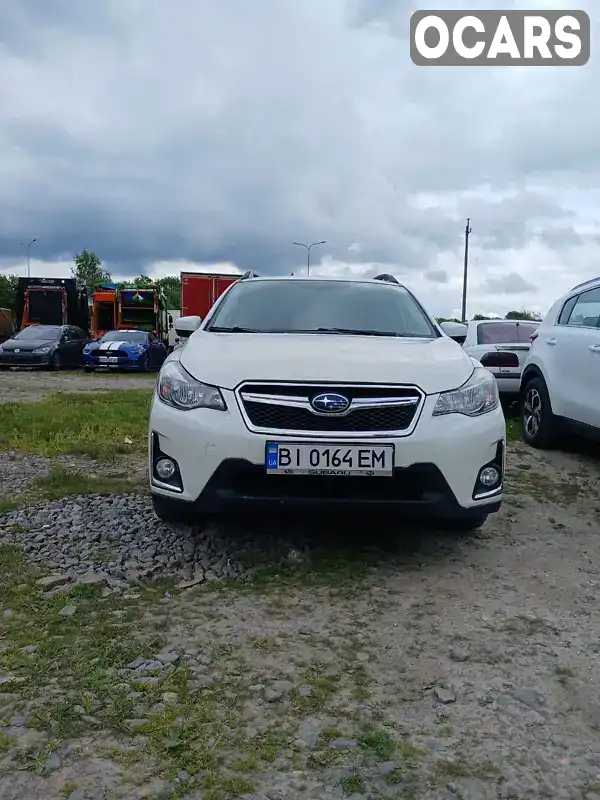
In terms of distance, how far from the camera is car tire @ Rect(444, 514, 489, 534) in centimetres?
361

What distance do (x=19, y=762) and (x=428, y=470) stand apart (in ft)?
6.79

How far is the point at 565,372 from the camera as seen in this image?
6.47 meters

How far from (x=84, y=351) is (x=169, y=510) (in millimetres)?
17551

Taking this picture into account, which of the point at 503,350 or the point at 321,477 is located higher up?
the point at 503,350

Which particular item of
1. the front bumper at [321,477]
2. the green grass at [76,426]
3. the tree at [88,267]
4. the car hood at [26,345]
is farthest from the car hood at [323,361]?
the tree at [88,267]

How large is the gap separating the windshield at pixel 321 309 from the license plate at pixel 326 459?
50.8 inches

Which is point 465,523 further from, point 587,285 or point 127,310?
point 127,310

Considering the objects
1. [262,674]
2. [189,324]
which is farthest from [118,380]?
[262,674]

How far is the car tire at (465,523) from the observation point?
361cm

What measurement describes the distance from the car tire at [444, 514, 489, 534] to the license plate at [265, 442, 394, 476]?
1.80ft

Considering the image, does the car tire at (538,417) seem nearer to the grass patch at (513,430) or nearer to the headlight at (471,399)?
the grass patch at (513,430)

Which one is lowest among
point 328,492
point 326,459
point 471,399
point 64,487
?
point 64,487

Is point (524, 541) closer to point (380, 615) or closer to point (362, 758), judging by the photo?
point (380, 615)

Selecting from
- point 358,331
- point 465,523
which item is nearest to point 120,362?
point 358,331
